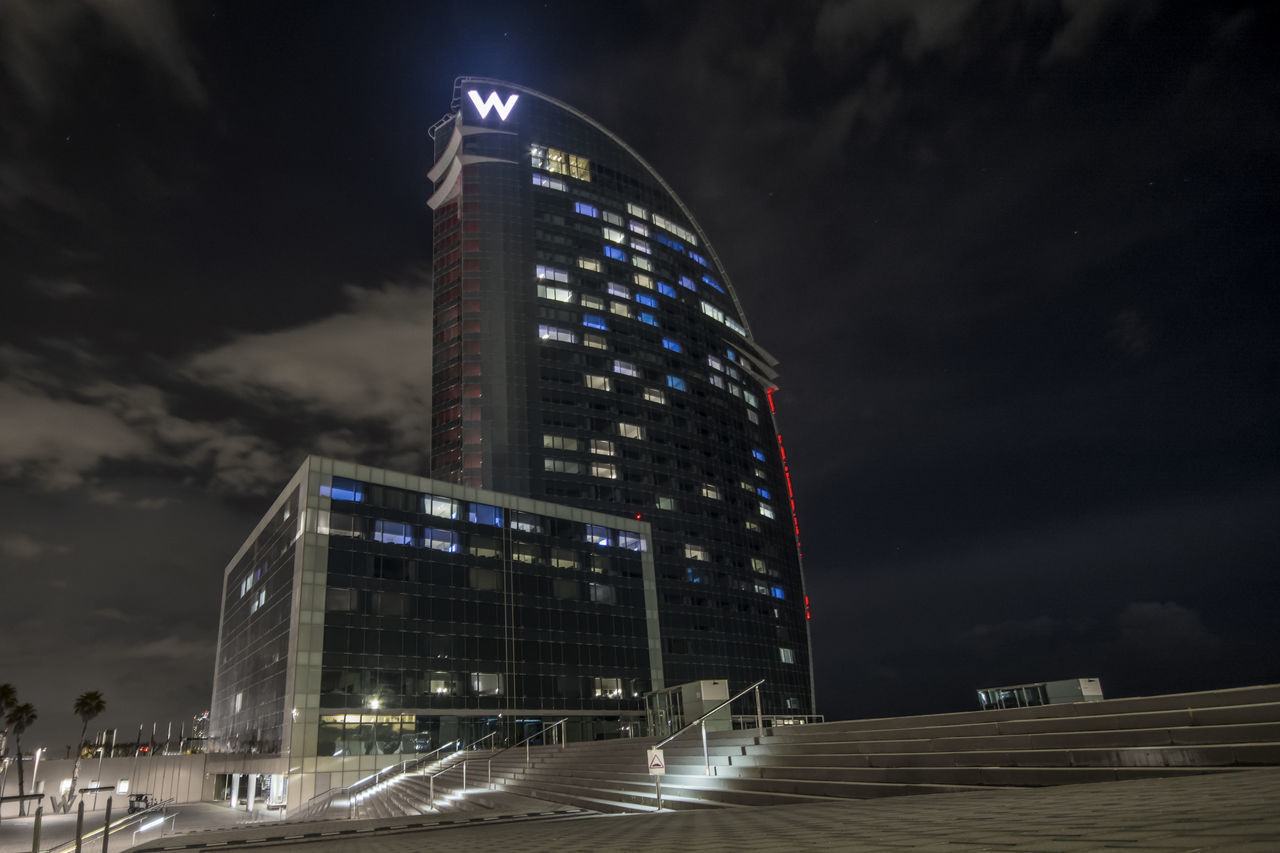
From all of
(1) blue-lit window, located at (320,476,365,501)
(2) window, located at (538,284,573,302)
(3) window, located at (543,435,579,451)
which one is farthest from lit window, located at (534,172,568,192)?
(1) blue-lit window, located at (320,476,365,501)

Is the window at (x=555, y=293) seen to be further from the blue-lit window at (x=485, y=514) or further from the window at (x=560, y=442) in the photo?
the blue-lit window at (x=485, y=514)

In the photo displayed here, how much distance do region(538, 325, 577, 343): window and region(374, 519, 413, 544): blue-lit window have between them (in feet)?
156

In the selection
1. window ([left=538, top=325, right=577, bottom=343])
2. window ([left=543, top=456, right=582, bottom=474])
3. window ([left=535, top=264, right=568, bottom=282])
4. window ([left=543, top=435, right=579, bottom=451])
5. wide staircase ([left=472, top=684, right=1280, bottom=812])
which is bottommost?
wide staircase ([left=472, top=684, right=1280, bottom=812])

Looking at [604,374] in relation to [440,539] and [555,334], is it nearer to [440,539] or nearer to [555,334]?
[555,334]

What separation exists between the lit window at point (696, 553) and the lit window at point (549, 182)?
58.3 m

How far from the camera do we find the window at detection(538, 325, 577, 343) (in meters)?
101

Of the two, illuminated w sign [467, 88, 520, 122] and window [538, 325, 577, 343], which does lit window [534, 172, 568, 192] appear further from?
window [538, 325, 577, 343]

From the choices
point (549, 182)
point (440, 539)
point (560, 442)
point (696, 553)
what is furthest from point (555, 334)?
point (440, 539)

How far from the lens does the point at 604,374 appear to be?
105 metres

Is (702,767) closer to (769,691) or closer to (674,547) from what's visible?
(674,547)

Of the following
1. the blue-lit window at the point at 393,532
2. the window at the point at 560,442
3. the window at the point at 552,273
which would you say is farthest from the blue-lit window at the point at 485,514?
the window at the point at 552,273

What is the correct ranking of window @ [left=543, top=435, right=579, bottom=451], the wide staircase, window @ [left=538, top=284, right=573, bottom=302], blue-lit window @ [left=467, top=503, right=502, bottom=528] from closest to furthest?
the wide staircase
blue-lit window @ [left=467, top=503, right=502, bottom=528]
window @ [left=543, top=435, right=579, bottom=451]
window @ [left=538, top=284, right=573, bottom=302]

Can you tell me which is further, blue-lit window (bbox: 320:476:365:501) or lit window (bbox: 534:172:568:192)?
lit window (bbox: 534:172:568:192)

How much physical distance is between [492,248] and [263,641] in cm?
6159
